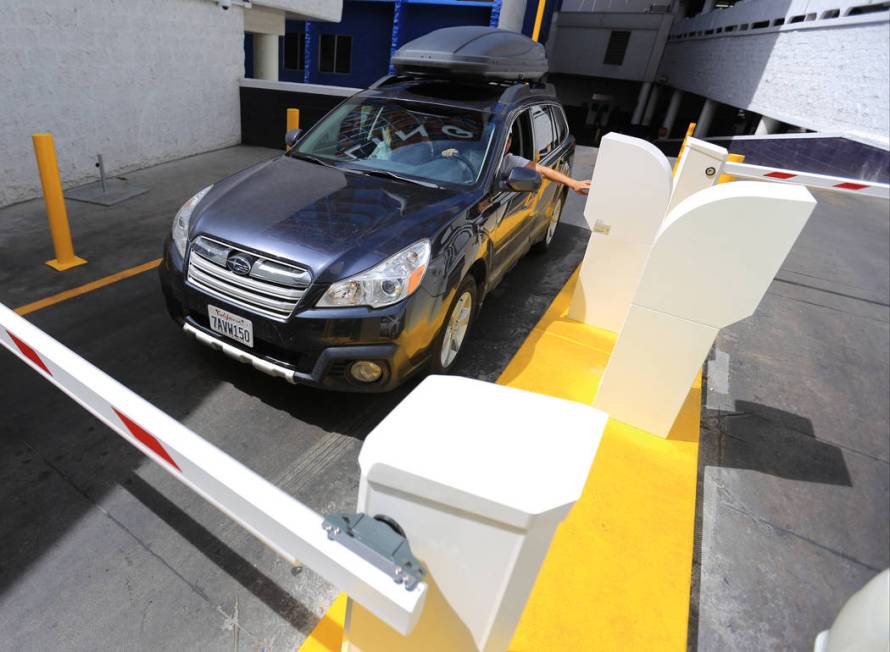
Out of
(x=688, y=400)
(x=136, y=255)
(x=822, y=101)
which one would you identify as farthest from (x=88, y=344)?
(x=822, y=101)

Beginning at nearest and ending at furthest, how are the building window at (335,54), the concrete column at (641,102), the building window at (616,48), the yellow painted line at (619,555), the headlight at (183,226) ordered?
the yellow painted line at (619,555), the headlight at (183,226), the building window at (335,54), the building window at (616,48), the concrete column at (641,102)

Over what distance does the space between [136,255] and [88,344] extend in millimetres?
1732

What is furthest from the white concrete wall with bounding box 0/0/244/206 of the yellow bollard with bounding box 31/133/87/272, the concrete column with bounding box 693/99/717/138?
the concrete column with bounding box 693/99/717/138

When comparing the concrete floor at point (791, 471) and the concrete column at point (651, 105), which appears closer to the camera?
the concrete floor at point (791, 471)

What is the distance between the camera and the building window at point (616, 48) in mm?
32375

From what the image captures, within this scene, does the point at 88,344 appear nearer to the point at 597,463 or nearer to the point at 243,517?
the point at 243,517

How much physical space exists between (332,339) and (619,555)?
1715mm

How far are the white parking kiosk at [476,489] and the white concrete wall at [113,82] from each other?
23.7 ft

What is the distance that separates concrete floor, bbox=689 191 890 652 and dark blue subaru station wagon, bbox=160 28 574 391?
5.83 feet

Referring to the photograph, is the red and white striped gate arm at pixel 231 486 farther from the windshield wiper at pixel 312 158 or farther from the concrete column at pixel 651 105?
the concrete column at pixel 651 105

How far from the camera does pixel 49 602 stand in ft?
6.24

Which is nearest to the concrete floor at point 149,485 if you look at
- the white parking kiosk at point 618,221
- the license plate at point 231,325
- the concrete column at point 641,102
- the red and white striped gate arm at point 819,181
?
the license plate at point 231,325

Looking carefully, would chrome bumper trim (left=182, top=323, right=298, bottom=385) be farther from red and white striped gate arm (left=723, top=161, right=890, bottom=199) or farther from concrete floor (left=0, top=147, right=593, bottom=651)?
red and white striped gate arm (left=723, top=161, right=890, bottom=199)

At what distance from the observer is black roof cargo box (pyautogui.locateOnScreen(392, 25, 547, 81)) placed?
394 cm
